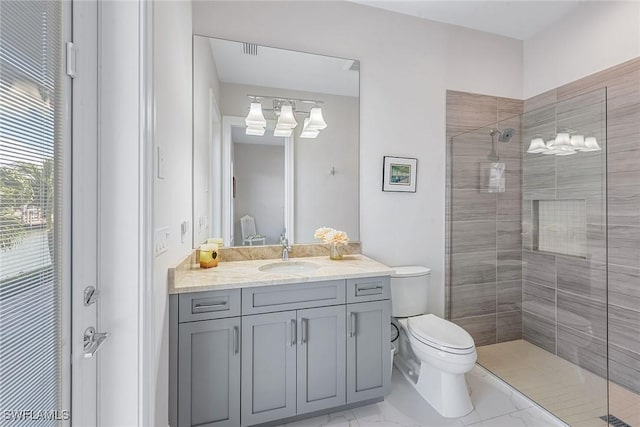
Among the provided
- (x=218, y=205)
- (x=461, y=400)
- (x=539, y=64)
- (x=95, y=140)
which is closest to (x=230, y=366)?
(x=218, y=205)

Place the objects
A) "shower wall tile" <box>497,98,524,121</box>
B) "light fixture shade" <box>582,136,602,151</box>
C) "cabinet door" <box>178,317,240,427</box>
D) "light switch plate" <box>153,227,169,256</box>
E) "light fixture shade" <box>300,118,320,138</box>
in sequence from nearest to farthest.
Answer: "light switch plate" <box>153,227,169,256</box> < "cabinet door" <box>178,317,240,427</box> < "light fixture shade" <box>582,136,602,151</box> < "light fixture shade" <box>300,118,320,138</box> < "shower wall tile" <box>497,98,524,121</box>

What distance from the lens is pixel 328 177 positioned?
7.27 feet

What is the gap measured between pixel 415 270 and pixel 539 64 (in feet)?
6.90

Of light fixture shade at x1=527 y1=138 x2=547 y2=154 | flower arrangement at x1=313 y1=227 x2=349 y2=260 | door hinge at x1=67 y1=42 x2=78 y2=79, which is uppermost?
light fixture shade at x1=527 y1=138 x2=547 y2=154

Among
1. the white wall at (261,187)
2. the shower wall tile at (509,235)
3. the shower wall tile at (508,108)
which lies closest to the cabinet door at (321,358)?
the white wall at (261,187)

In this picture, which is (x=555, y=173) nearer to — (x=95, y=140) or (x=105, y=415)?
(x=95, y=140)

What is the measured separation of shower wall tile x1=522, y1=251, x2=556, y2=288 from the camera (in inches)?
88.3

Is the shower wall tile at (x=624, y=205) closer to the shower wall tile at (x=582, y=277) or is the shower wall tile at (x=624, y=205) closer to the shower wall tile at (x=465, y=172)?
the shower wall tile at (x=582, y=277)

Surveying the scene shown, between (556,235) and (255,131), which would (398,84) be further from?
(556,235)

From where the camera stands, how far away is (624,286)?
75.6 inches

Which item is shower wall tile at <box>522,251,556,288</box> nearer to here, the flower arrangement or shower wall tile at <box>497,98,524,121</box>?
shower wall tile at <box>497,98,524,121</box>

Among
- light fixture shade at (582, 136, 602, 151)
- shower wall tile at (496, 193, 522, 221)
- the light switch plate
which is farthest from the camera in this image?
shower wall tile at (496, 193, 522, 221)

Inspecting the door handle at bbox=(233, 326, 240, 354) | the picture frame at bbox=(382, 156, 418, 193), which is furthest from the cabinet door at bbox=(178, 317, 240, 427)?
the picture frame at bbox=(382, 156, 418, 193)

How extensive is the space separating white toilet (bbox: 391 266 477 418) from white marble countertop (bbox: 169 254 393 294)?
1.34 feet
